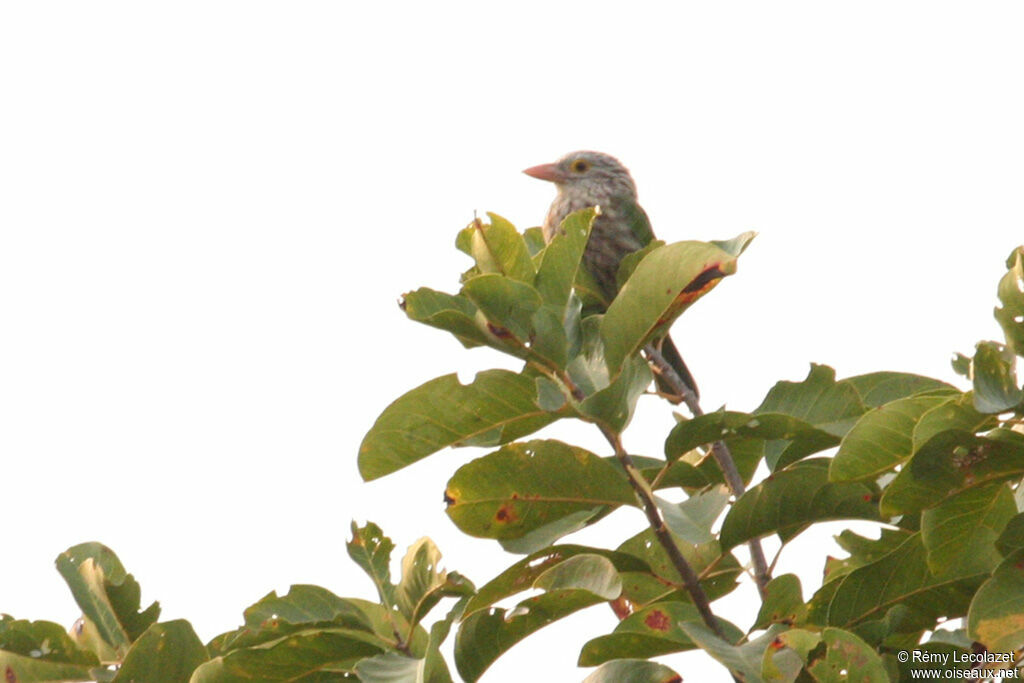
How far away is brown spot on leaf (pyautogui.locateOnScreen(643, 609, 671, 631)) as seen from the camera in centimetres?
241

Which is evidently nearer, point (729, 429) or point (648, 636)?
point (648, 636)

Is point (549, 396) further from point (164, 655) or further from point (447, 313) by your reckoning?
point (164, 655)

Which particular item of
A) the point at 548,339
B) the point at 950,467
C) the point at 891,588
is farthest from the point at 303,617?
the point at 950,467

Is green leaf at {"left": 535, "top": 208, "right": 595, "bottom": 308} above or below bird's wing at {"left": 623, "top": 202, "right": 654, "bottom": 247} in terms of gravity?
below

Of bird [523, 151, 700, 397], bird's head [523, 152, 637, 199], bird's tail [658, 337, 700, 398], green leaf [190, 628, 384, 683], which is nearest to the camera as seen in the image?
green leaf [190, 628, 384, 683]

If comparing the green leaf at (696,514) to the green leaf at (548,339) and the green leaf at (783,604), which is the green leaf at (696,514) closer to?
the green leaf at (783,604)

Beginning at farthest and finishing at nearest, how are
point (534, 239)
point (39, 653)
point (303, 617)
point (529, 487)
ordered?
point (534, 239), point (39, 653), point (303, 617), point (529, 487)

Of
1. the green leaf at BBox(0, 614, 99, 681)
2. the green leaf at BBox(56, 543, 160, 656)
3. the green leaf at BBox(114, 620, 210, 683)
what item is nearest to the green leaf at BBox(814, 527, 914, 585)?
the green leaf at BBox(114, 620, 210, 683)

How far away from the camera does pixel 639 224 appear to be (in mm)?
6008

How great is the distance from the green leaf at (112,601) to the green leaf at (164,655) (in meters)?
0.18

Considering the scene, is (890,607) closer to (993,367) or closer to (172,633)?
(993,367)

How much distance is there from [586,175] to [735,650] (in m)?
4.59

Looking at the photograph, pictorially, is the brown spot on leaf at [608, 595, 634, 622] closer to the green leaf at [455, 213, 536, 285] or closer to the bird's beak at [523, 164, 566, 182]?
the green leaf at [455, 213, 536, 285]

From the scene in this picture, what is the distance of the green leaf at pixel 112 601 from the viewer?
2684 mm
